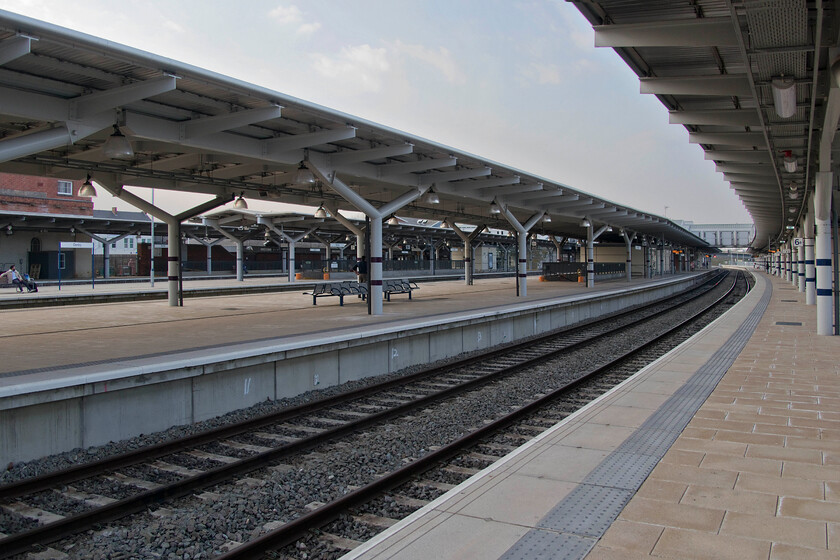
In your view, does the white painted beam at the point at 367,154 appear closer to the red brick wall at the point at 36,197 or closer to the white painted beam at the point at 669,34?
the white painted beam at the point at 669,34

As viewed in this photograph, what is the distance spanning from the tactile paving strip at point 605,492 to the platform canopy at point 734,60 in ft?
13.6

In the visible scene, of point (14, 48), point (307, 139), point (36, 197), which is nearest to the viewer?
point (14, 48)

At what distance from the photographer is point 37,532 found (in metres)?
4.31

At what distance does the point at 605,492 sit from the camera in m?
4.42

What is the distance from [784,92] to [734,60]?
889mm

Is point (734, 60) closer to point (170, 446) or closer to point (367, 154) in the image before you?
point (367, 154)

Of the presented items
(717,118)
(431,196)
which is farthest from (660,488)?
(431,196)

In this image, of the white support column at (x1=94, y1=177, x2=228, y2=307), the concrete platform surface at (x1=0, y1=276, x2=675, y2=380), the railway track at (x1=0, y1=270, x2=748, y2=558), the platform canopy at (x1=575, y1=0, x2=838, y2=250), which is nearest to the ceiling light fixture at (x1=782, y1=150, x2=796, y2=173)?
the platform canopy at (x1=575, y1=0, x2=838, y2=250)

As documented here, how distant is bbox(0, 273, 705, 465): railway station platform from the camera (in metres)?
6.61

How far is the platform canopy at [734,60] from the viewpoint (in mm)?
6203

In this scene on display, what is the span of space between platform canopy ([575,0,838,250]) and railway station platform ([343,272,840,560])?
13.1ft

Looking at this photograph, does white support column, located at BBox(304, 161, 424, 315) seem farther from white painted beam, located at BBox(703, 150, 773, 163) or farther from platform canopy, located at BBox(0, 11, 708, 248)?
white painted beam, located at BBox(703, 150, 773, 163)

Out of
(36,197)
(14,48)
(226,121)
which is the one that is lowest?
(14,48)

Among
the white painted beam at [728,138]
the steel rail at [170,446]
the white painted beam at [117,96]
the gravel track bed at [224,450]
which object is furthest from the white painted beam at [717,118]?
the gravel track bed at [224,450]
